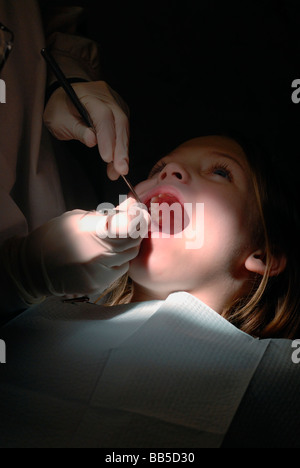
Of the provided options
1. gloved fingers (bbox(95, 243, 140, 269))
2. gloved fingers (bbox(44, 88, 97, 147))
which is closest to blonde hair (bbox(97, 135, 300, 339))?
gloved fingers (bbox(95, 243, 140, 269))

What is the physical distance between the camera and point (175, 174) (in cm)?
129

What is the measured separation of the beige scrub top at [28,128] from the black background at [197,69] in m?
0.25

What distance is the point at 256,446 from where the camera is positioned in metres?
0.96

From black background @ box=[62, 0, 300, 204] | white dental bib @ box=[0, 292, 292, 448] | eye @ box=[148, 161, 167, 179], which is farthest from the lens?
black background @ box=[62, 0, 300, 204]

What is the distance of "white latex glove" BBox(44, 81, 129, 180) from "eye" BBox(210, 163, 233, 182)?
0.83 feet

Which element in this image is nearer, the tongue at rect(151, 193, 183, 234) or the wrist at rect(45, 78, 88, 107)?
the tongue at rect(151, 193, 183, 234)

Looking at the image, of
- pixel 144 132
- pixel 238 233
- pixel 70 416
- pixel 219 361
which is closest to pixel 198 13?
pixel 144 132

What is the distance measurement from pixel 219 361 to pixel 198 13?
139cm

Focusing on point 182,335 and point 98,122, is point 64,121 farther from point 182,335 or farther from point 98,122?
point 182,335

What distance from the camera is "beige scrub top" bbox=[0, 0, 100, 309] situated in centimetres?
129

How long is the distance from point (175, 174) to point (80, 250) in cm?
38

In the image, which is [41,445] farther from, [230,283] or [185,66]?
[185,66]

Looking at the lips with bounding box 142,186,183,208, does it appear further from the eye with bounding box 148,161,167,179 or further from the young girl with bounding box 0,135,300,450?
the eye with bounding box 148,161,167,179

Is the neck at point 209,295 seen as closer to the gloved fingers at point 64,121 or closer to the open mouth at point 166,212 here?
the open mouth at point 166,212
